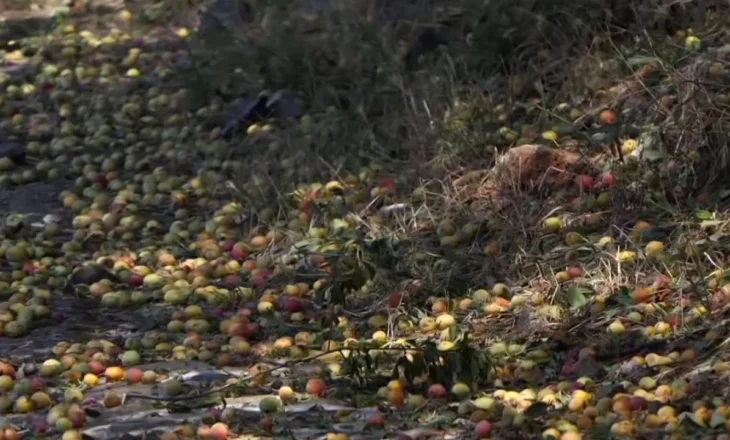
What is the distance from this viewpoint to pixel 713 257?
4.45m

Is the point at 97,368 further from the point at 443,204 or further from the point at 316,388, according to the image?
the point at 443,204

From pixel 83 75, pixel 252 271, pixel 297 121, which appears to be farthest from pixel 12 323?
pixel 83 75

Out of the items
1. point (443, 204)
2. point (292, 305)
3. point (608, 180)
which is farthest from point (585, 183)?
point (292, 305)

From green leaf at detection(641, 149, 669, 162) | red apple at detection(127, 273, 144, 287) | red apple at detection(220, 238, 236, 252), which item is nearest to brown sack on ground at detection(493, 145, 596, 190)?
green leaf at detection(641, 149, 669, 162)

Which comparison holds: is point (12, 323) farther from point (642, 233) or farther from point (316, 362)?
point (642, 233)

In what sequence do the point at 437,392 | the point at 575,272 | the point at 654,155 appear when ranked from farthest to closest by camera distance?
the point at 654,155 → the point at 575,272 → the point at 437,392

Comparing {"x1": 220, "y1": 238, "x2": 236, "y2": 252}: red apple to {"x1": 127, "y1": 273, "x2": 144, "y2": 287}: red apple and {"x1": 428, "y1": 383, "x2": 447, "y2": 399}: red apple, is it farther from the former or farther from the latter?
{"x1": 428, "y1": 383, "x2": 447, "y2": 399}: red apple

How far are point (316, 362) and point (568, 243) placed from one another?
3.29ft

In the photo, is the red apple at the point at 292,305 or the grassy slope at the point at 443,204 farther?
the red apple at the point at 292,305

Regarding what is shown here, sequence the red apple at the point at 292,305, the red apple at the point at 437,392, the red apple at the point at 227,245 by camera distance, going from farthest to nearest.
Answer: the red apple at the point at 227,245 → the red apple at the point at 292,305 → the red apple at the point at 437,392

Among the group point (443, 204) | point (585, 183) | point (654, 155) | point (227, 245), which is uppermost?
point (654, 155)

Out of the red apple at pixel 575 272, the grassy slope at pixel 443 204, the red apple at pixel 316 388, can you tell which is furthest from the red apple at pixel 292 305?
the red apple at pixel 575 272

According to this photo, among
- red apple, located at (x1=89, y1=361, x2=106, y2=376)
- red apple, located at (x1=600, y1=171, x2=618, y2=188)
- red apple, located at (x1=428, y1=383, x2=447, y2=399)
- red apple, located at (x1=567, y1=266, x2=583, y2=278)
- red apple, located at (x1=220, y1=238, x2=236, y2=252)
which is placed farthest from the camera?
red apple, located at (x1=220, y1=238, x2=236, y2=252)

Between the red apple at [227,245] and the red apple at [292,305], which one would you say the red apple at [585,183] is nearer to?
the red apple at [292,305]
